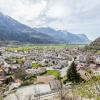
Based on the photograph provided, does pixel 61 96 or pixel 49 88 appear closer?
pixel 61 96

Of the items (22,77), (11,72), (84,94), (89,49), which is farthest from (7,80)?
(89,49)

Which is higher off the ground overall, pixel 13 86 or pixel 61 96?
pixel 61 96

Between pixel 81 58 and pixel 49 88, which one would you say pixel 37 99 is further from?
pixel 81 58

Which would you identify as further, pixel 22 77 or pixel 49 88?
pixel 22 77

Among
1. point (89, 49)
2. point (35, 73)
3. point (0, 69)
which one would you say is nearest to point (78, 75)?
point (35, 73)

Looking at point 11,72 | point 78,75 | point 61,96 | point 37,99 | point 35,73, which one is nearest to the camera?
point 61,96

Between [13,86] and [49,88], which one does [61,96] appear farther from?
[13,86]

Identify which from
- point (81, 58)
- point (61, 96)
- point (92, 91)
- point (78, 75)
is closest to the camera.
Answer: point (92, 91)

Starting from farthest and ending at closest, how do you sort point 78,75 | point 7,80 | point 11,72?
point 11,72 → point 7,80 → point 78,75

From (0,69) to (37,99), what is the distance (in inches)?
1556

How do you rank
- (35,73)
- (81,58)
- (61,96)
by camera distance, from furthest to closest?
(81,58) < (35,73) < (61,96)

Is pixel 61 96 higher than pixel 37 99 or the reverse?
higher

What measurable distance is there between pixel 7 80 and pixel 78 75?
17782 millimetres

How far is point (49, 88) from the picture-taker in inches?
1639
